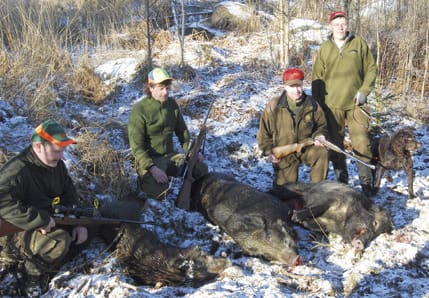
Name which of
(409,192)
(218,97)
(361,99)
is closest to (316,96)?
(361,99)

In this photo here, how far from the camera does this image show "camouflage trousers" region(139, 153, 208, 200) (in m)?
4.54

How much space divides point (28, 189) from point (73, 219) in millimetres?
421

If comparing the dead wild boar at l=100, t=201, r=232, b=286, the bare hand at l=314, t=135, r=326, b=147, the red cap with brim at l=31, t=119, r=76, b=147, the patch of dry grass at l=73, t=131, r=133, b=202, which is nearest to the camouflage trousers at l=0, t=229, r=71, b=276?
the dead wild boar at l=100, t=201, r=232, b=286

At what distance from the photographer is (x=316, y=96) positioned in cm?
521

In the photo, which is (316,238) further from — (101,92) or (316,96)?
(101,92)

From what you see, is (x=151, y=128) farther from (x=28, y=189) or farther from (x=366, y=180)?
(x=366, y=180)

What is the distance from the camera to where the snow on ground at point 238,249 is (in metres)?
3.38

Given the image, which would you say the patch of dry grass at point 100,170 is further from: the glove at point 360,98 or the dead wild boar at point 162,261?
the glove at point 360,98

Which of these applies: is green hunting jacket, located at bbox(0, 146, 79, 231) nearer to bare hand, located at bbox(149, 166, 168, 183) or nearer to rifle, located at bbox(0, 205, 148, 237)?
rifle, located at bbox(0, 205, 148, 237)

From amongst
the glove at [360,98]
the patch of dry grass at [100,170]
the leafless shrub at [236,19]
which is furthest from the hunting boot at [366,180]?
the leafless shrub at [236,19]

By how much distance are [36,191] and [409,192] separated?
392 centimetres

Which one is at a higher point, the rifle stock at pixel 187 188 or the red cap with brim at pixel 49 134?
the red cap with brim at pixel 49 134

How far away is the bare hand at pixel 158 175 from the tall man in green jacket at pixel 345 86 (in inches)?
83.6

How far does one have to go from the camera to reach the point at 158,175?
4379mm
